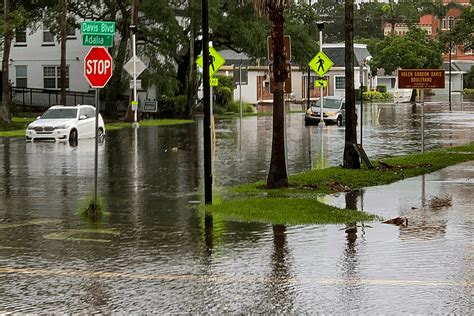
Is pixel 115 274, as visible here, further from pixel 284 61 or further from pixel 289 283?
pixel 284 61

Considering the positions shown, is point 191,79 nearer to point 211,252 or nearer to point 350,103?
point 350,103

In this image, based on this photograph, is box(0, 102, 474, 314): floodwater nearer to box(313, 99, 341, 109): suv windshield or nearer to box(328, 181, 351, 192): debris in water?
box(328, 181, 351, 192): debris in water

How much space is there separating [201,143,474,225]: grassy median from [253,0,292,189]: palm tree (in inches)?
14.2

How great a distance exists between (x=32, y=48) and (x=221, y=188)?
5271 cm

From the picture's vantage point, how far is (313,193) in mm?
17734

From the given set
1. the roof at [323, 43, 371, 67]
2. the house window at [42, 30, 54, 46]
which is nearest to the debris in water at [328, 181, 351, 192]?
the house window at [42, 30, 54, 46]

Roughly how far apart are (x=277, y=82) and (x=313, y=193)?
2.20 meters

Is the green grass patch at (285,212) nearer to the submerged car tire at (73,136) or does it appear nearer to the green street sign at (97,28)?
the green street sign at (97,28)

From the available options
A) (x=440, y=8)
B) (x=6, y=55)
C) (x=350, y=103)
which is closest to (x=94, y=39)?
(x=350, y=103)

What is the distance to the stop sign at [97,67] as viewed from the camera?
15.4 meters

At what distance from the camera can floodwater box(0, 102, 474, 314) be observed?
9.13 m

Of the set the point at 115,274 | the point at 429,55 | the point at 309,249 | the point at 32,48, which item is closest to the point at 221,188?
the point at 309,249

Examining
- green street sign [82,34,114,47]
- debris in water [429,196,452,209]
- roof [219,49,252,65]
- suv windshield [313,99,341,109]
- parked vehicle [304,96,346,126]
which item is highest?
roof [219,49,252,65]

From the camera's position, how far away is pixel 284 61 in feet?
58.5
